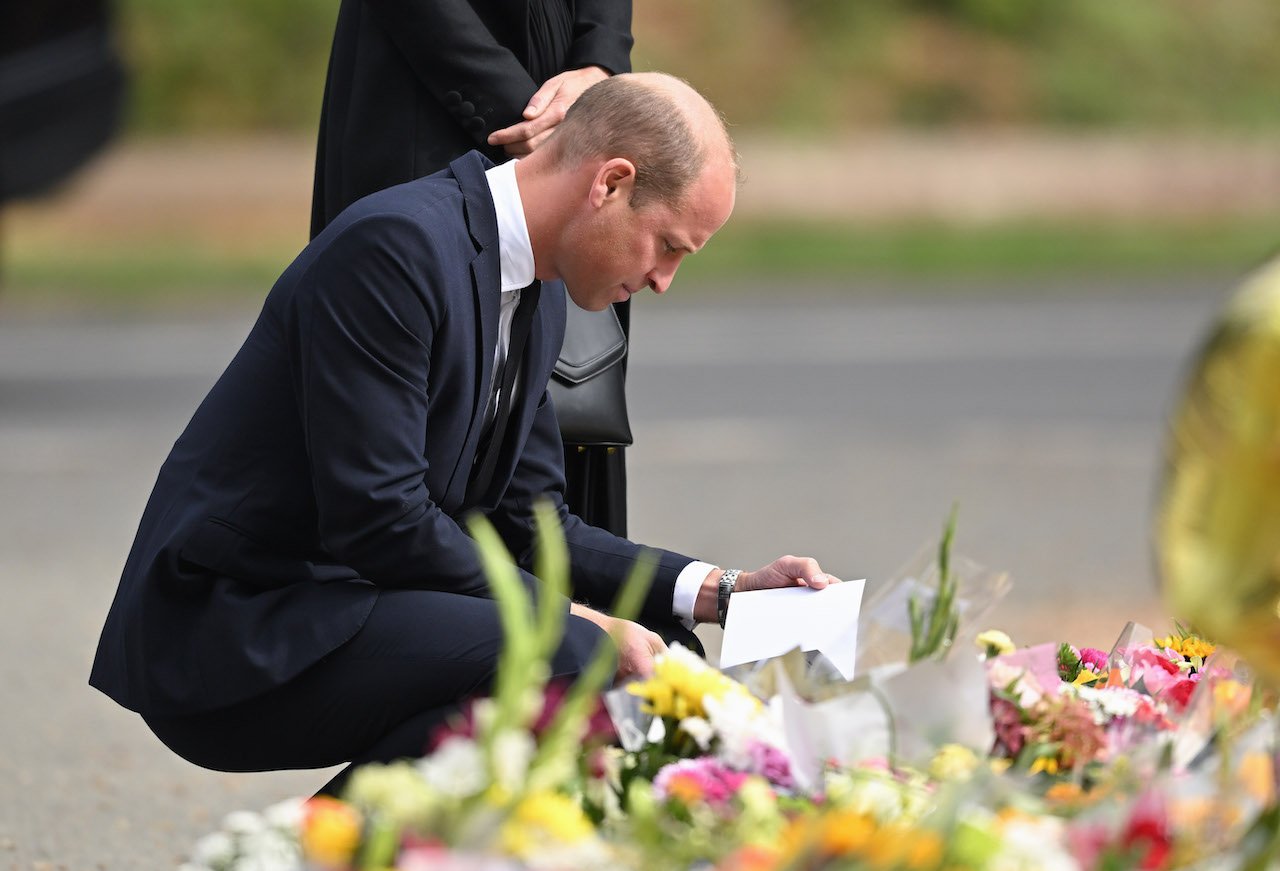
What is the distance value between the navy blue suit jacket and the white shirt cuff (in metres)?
0.35

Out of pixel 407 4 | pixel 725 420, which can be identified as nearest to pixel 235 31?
pixel 725 420

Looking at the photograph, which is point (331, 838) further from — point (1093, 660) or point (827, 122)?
point (827, 122)

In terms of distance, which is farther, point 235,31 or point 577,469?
point 235,31

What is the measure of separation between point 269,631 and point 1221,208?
1670cm

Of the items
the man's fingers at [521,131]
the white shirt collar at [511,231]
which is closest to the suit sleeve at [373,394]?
the white shirt collar at [511,231]

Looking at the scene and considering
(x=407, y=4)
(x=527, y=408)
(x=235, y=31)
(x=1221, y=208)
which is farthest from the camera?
(x=235, y=31)

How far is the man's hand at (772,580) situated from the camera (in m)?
2.46

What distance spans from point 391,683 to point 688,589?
0.52 metres

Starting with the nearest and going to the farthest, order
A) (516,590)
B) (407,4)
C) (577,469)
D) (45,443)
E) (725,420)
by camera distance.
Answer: (516,590)
(407,4)
(577,469)
(45,443)
(725,420)

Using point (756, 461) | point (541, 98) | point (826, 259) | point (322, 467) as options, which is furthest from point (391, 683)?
point (826, 259)

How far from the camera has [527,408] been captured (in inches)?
100

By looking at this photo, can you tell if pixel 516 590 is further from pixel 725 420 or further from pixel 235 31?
pixel 235 31

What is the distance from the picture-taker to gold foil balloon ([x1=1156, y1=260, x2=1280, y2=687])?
1644mm

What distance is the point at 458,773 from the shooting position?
1494 millimetres
